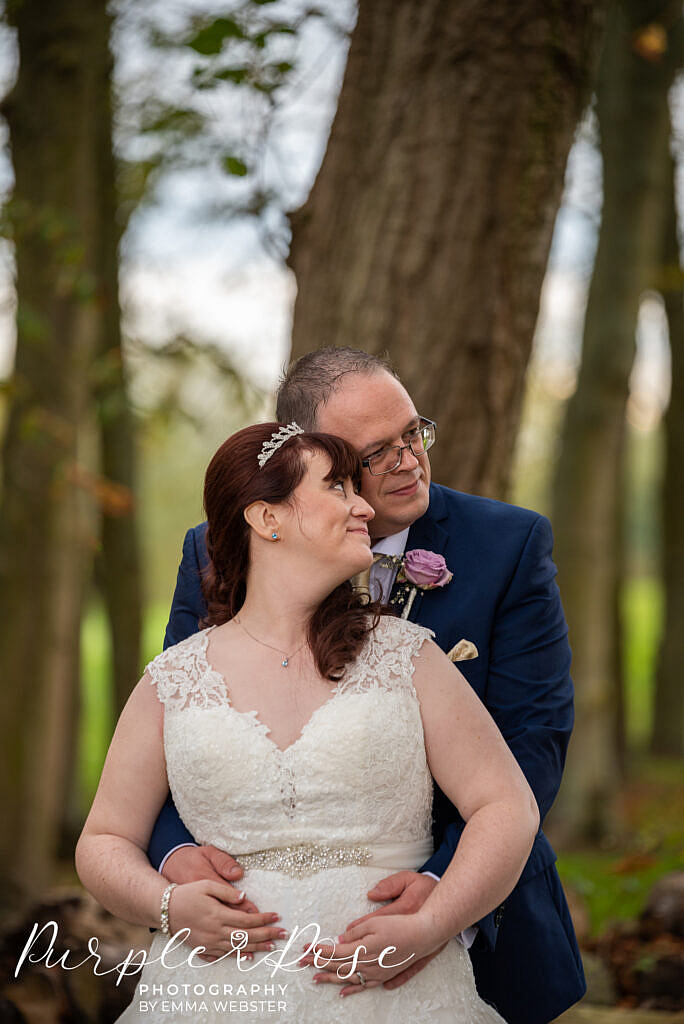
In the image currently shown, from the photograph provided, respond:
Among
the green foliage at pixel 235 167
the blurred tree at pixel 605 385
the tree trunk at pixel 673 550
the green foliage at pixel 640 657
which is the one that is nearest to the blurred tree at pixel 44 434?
the green foliage at pixel 235 167

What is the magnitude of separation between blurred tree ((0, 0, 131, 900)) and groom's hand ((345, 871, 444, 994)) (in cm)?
546

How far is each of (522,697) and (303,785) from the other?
0.71 meters

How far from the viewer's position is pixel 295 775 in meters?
2.47

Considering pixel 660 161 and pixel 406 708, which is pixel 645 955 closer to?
pixel 406 708

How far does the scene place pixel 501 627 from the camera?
115 inches

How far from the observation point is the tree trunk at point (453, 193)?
4047 millimetres

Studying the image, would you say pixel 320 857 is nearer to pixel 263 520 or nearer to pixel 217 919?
pixel 217 919

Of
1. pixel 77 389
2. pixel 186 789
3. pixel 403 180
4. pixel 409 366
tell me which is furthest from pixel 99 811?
pixel 77 389

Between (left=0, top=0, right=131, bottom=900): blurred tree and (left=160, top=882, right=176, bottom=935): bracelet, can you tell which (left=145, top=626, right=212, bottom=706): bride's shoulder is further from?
(left=0, top=0, right=131, bottom=900): blurred tree

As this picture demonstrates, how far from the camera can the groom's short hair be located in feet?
9.65

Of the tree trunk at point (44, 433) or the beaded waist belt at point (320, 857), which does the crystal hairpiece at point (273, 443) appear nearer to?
the beaded waist belt at point (320, 857)

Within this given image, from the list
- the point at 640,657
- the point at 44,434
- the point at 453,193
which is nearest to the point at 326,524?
the point at 453,193

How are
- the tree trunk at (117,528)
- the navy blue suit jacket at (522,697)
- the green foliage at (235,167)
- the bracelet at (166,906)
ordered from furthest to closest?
the tree trunk at (117,528) → the green foliage at (235,167) → the navy blue suit jacket at (522,697) → the bracelet at (166,906)

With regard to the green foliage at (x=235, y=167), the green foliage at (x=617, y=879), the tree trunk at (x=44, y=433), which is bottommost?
the green foliage at (x=617, y=879)
